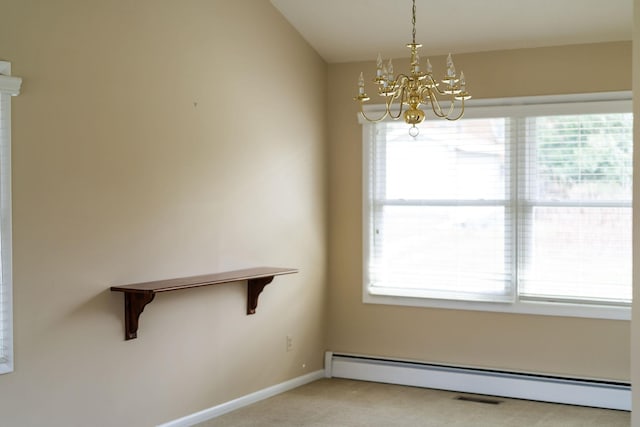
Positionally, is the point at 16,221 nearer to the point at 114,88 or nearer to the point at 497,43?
the point at 114,88

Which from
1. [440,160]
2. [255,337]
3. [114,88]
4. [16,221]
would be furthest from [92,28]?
[440,160]

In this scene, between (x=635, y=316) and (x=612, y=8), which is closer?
(x=635, y=316)

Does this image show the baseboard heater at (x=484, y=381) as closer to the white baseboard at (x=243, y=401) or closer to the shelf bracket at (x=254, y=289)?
the white baseboard at (x=243, y=401)

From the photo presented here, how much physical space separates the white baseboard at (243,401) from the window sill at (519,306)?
75cm

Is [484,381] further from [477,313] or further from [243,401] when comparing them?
[243,401]

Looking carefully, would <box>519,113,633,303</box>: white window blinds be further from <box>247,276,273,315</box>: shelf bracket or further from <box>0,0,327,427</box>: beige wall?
<box>247,276,273,315</box>: shelf bracket

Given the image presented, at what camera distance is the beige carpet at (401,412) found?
4.80 meters

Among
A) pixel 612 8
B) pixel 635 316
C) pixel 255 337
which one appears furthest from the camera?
pixel 255 337

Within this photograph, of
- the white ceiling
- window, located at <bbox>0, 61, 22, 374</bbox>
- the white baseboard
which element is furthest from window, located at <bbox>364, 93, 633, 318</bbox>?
window, located at <bbox>0, 61, 22, 374</bbox>

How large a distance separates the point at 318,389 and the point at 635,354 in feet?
9.51

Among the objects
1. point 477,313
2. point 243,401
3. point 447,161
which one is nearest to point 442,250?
point 477,313

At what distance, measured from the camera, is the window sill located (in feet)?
16.7

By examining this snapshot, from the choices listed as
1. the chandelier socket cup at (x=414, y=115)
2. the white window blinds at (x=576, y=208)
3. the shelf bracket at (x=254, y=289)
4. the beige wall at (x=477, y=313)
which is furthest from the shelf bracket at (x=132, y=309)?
the white window blinds at (x=576, y=208)

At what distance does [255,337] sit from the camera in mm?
5250
